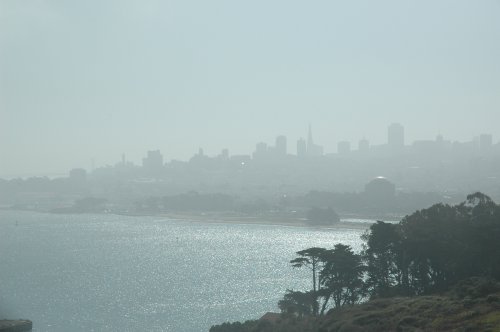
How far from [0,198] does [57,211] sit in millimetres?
23031

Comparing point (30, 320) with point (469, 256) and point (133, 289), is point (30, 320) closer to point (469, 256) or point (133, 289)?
point (133, 289)

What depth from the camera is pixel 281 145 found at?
115250 mm

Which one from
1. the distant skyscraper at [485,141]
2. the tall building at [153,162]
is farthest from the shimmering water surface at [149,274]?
the distant skyscraper at [485,141]

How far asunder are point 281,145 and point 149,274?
92.8 m

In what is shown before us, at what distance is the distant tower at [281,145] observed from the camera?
112688 millimetres

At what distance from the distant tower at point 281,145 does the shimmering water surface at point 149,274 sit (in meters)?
72.1

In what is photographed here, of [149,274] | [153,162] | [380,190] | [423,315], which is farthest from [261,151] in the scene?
[423,315]

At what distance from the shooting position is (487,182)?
66875 mm

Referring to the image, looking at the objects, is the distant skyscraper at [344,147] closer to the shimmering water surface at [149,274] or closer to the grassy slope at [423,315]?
the shimmering water surface at [149,274]

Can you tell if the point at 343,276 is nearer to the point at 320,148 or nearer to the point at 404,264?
the point at 404,264

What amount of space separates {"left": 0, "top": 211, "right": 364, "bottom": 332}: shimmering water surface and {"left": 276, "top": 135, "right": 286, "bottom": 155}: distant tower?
72.1 metres

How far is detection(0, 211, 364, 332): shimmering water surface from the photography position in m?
16.6

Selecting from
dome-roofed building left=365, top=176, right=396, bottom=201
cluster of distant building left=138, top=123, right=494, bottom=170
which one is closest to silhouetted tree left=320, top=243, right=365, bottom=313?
dome-roofed building left=365, top=176, right=396, bottom=201

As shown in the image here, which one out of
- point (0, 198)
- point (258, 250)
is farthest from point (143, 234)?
point (0, 198)
